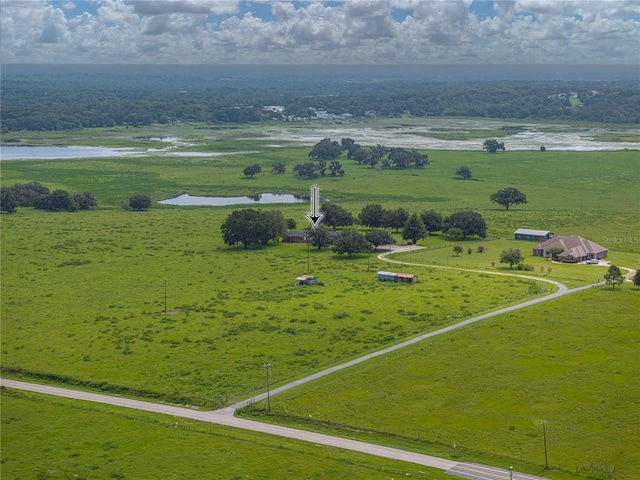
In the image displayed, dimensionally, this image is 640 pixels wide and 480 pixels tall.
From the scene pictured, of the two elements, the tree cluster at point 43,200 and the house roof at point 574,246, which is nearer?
the house roof at point 574,246

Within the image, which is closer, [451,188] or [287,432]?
[287,432]

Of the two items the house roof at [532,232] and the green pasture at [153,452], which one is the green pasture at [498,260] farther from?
the green pasture at [153,452]

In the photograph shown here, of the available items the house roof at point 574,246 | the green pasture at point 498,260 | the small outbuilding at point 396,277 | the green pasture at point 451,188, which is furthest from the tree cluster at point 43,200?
the house roof at point 574,246

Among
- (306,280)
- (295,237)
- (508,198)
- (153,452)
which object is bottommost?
(153,452)

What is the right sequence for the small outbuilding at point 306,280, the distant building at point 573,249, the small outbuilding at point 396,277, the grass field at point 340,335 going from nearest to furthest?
the grass field at point 340,335 → the small outbuilding at point 306,280 → the small outbuilding at point 396,277 → the distant building at point 573,249

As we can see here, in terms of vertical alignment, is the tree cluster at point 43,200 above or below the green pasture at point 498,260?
above

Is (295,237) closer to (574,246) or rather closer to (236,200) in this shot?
(574,246)

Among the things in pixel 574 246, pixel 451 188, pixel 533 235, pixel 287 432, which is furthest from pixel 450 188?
pixel 287 432
